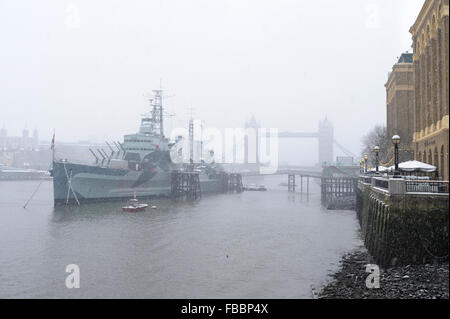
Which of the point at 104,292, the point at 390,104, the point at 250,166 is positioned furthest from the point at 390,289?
the point at 250,166

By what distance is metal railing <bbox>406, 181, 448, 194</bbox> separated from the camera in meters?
15.5

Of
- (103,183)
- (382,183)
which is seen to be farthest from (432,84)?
(103,183)

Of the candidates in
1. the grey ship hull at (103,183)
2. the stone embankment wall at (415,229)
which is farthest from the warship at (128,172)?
the stone embankment wall at (415,229)

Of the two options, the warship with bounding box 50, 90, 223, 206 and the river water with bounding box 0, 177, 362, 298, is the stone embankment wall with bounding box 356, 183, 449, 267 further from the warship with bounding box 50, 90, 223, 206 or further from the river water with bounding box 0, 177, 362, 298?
the warship with bounding box 50, 90, 223, 206

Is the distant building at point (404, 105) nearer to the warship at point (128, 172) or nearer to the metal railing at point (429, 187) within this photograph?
the metal railing at point (429, 187)

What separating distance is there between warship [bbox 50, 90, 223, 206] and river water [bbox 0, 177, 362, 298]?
9022mm

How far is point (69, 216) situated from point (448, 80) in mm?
33719

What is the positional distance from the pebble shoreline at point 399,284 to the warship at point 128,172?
38.7m

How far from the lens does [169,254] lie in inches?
883

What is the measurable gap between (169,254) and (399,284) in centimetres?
1309

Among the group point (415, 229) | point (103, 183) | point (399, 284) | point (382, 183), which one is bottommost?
point (399, 284)

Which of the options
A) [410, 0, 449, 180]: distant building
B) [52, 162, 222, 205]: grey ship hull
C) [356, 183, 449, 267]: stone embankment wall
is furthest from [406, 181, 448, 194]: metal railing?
[52, 162, 222, 205]: grey ship hull

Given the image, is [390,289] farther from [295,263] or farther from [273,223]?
[273,223]

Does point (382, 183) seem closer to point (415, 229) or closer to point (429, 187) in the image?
point (429, 187)
